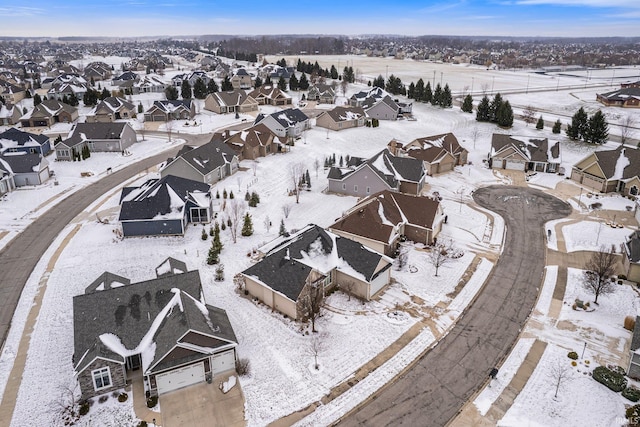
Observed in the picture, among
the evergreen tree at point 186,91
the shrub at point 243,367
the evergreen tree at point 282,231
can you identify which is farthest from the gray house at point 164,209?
the evergreen tree at point 186,91

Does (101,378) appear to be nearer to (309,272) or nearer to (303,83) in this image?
(309,272)

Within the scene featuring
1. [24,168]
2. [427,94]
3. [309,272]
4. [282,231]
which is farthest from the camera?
[427,94]

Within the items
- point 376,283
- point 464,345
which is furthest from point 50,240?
point 464,345

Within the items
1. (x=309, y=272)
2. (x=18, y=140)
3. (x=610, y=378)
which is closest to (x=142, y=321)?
(x=309, y=272)

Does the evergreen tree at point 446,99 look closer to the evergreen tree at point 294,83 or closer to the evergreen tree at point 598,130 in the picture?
the evergreen tree at point 598,130

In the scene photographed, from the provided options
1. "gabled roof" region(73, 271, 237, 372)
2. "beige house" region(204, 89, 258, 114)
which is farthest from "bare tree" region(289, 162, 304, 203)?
"beige house" region(204, 89, 258, 114)

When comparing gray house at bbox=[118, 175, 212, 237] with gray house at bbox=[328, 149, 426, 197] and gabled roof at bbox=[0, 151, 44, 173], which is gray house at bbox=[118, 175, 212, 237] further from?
gabled roof at bbox=[0, 151, 44, 173]

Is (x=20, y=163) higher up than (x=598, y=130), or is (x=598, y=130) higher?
(x=598, y=130)
